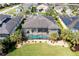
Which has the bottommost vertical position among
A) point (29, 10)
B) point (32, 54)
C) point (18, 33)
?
point (32, 54)

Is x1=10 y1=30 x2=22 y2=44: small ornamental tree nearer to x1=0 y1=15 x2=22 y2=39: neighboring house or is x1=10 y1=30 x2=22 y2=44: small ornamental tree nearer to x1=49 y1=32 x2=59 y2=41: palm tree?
x1=0 y1=15 x2=22 y2=39: neighboring house

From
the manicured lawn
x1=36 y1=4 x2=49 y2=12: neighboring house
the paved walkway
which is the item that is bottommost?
the manicured lawn

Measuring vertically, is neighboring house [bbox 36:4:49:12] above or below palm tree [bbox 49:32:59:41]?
above

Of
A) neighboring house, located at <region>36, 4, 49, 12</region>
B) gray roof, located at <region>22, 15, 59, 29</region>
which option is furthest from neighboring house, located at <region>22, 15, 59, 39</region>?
neighboring house, located at <region>36, 4, 49, 12</region>

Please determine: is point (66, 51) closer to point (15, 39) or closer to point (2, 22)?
point (15, 39)

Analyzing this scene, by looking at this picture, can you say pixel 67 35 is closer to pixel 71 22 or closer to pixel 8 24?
pixel 71 22

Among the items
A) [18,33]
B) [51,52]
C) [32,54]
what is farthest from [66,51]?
[18,33]

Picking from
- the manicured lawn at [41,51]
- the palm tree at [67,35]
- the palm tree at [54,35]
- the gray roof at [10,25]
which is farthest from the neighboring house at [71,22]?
the gray roof at [10,25]
